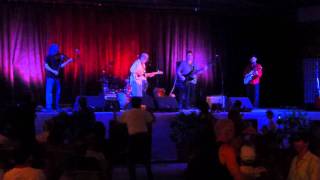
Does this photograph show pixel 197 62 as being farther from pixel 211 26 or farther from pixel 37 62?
pixel 37 62

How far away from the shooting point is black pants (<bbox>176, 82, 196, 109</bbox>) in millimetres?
17411

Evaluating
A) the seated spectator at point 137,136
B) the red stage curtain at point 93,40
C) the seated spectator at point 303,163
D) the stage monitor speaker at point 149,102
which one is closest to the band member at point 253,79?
the red stage curtain at point 93,40

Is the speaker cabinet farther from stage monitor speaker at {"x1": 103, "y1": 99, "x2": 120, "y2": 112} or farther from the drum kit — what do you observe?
the drum kit

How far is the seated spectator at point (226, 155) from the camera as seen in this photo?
458cm

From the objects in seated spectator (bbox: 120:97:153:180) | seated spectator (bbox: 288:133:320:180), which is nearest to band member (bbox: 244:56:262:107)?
seated spectator (bbox: 120:97:153:180)

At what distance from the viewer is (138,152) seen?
9773 millimetres

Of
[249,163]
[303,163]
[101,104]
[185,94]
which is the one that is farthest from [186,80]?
[303,163]

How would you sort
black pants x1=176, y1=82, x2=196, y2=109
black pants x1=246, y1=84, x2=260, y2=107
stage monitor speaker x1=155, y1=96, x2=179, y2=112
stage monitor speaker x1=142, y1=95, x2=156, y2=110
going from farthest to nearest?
black pants x1=246, y1=84, x2=260, y2=107 → black pants x1=176, y1=82, x2=196, y2=109 → stage monitor speaker x1=155, y1=96, x2=179, y2=112 → stage monitor speaker x1=142, y1=95, x2=156, y2=110

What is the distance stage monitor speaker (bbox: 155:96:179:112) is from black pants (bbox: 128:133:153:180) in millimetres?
5756

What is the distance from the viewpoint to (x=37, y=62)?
18.0 meters

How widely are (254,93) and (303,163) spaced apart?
1282cm

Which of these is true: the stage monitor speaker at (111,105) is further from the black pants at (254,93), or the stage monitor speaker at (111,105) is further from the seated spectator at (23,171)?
the seated spectator at (23,171)

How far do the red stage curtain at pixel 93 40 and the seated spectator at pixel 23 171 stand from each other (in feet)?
40.3

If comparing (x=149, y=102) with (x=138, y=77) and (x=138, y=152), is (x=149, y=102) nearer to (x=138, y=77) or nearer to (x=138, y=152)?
(x=138, y=77)
